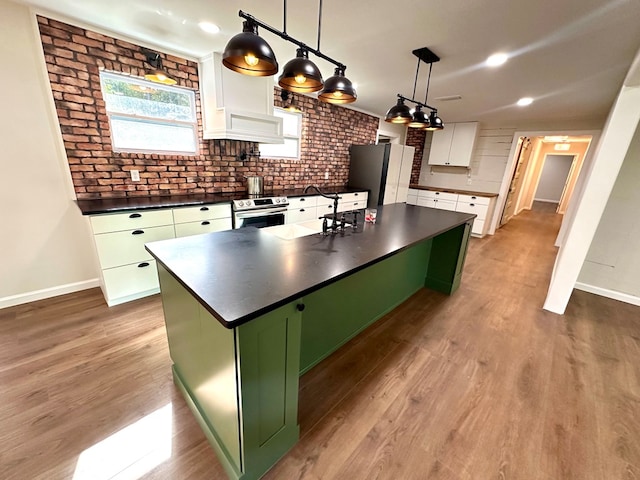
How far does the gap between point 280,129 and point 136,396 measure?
309cm

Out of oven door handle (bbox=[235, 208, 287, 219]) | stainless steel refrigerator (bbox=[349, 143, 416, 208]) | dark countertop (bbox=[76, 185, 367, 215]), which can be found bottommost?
oven door handle (bbox=[235, 208, 287, 219])

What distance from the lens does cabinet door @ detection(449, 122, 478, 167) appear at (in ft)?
18.0

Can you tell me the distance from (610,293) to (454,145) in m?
3.83

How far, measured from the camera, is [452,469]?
1.27 m

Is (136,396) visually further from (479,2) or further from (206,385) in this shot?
(479,2)

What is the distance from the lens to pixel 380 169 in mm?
4977

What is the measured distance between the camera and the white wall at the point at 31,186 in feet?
6.96

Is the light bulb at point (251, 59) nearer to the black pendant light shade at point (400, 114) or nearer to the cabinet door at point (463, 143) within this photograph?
the black pendant light shade at point (400, 114)

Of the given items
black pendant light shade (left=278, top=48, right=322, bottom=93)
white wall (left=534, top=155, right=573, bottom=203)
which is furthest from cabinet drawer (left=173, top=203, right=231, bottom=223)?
white wall (left=534, top=155, right=573, bottom=203)

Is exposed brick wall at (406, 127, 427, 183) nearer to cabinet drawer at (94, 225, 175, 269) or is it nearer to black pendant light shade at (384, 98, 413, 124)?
black pendant light shade at (384, 98, 413, 124)

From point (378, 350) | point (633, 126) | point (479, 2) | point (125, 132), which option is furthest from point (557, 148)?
point (125, 132)

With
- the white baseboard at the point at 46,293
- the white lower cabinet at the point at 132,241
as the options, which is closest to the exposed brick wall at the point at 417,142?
the white lower cabinet at the point at 132,241

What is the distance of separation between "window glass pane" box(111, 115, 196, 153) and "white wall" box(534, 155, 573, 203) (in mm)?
13537

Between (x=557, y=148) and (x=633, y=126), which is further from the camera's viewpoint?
(x=557, y=148)
